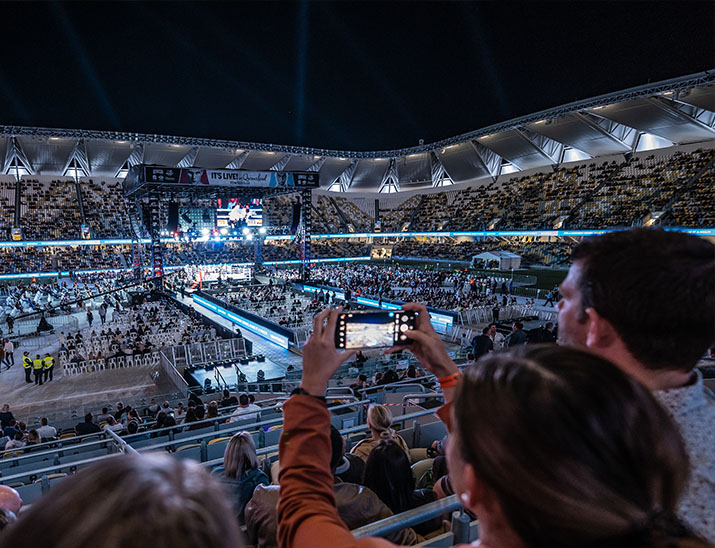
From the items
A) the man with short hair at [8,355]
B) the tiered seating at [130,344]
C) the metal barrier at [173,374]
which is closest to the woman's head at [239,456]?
the metal barrier at [173,374]

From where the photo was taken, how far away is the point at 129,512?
56 cm

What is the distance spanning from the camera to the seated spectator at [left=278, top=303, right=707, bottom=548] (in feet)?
1.91

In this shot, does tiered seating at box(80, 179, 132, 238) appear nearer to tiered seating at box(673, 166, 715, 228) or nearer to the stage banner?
the stage banner

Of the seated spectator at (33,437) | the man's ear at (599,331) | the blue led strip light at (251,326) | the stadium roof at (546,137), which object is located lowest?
the blue led strip light at (251,326)

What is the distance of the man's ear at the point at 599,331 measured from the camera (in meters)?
1.19

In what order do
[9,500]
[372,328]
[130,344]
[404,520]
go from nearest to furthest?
[404,520], [372,328], [9,500], [130,344]

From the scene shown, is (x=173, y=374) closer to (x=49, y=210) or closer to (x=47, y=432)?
(x=47, y=432)

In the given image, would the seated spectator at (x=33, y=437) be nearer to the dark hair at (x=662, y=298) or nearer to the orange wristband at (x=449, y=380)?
the orange wristband at (x=449, y=380)

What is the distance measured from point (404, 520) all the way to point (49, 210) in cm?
5414

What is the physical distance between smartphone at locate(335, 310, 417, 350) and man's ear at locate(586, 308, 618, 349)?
2.04 ft

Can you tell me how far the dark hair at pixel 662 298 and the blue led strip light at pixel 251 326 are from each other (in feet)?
52.2

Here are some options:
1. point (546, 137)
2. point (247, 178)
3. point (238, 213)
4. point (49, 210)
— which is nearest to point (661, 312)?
point (247, 178)

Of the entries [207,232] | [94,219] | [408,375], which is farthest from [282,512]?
[94,219]

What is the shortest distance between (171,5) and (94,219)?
Result: 1017 inches
